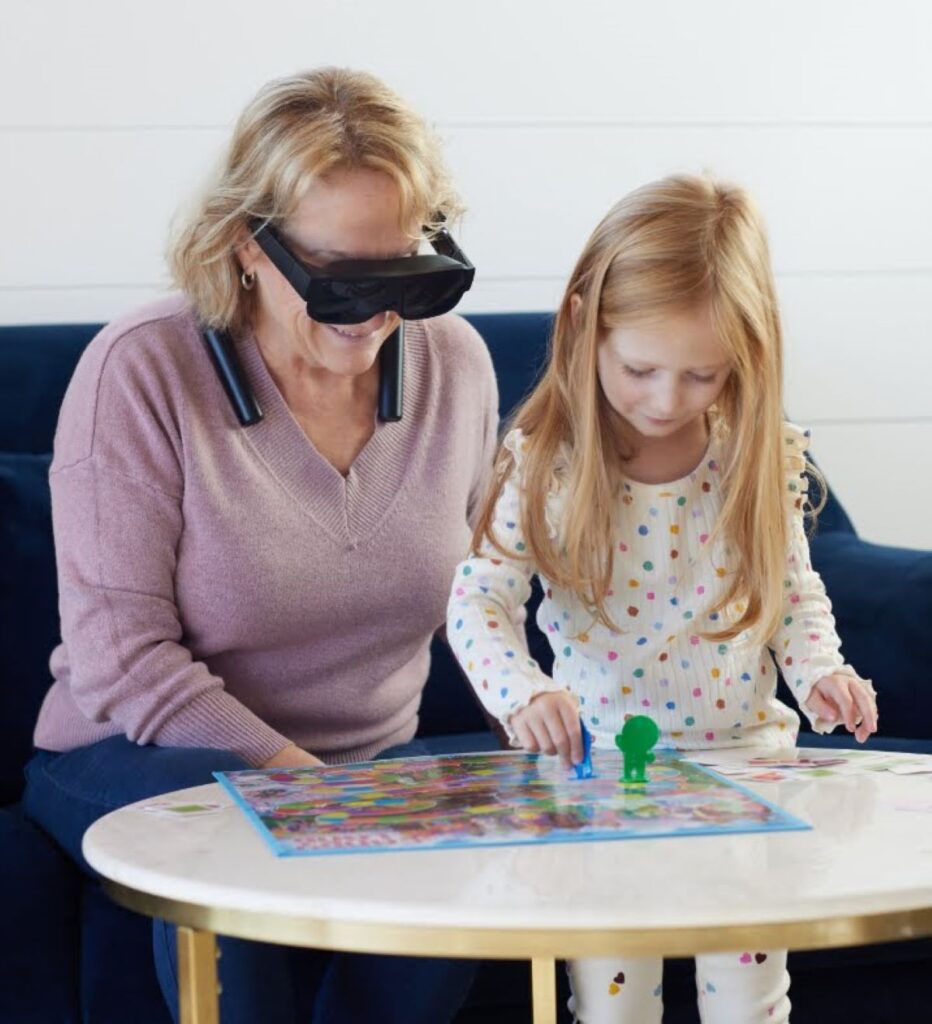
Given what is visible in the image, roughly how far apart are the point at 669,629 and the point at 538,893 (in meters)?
0.63

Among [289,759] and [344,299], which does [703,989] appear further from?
[344,299]

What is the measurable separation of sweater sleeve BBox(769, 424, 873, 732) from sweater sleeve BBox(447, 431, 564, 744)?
0.79 ft

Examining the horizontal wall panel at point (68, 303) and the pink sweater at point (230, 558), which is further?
the horizontal wall panel at point (68, 303)

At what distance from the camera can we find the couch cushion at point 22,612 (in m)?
2.04

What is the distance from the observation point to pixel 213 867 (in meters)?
1.12

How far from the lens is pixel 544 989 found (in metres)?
1.17

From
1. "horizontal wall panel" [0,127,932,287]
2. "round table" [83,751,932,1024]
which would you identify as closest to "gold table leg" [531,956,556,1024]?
"round table" [83,751,932,1024]

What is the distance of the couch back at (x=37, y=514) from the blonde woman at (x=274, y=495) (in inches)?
6.7

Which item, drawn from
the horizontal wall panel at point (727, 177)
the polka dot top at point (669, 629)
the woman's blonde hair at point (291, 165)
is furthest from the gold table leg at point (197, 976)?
the horizontal wall panel at point (727, 177)

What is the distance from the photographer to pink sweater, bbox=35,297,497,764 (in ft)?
5.61

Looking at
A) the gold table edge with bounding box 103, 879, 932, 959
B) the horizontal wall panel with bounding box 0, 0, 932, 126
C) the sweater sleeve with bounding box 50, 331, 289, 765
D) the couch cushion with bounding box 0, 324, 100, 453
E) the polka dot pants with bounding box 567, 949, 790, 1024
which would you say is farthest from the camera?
the horizontal wall panel with bounding box 0, 0, 932, 126

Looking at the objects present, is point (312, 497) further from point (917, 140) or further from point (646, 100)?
point (917, 140)

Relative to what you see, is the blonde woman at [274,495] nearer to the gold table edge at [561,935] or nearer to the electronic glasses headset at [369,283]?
the electronic glasses headset at [369,283]

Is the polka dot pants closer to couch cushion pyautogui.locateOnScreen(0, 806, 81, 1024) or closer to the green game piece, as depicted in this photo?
the green game piece
